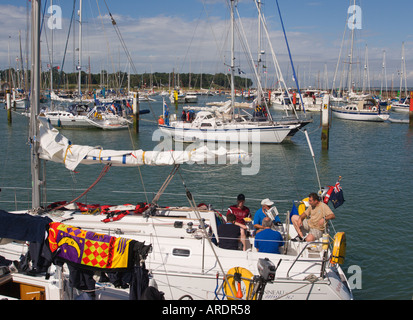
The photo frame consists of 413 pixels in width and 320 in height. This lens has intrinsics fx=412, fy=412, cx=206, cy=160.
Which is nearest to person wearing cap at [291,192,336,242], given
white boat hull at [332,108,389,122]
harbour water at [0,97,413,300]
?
harbour water at [0,97,413,300]

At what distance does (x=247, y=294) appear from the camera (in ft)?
23.1

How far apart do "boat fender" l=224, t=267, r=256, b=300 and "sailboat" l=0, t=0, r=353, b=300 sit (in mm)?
17

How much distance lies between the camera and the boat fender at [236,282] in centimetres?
713

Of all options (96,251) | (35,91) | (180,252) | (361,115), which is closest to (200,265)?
(180,252)

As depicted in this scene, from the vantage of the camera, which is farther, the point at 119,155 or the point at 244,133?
the point at 244,133

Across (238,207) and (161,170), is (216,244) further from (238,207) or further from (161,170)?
(161,170)

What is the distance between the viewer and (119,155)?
1004 cm

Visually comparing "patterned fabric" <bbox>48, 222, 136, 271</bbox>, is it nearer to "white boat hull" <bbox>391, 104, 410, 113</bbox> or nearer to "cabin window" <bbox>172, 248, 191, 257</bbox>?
"cabin window" <bbox>172, 248, 191, 257</bbox>

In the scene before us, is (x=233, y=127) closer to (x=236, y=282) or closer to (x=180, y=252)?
(x=180, y=252)

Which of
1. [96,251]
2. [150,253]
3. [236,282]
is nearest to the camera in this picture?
[96,251]

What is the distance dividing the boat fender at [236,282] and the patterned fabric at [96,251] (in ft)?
6.00

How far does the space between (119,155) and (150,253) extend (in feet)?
8.70

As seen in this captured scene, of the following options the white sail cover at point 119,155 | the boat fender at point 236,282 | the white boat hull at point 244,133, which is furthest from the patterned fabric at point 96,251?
the white boat hull at point 244,133

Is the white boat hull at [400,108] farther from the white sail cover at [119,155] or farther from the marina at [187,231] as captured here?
the white sail cover at [119,155]
